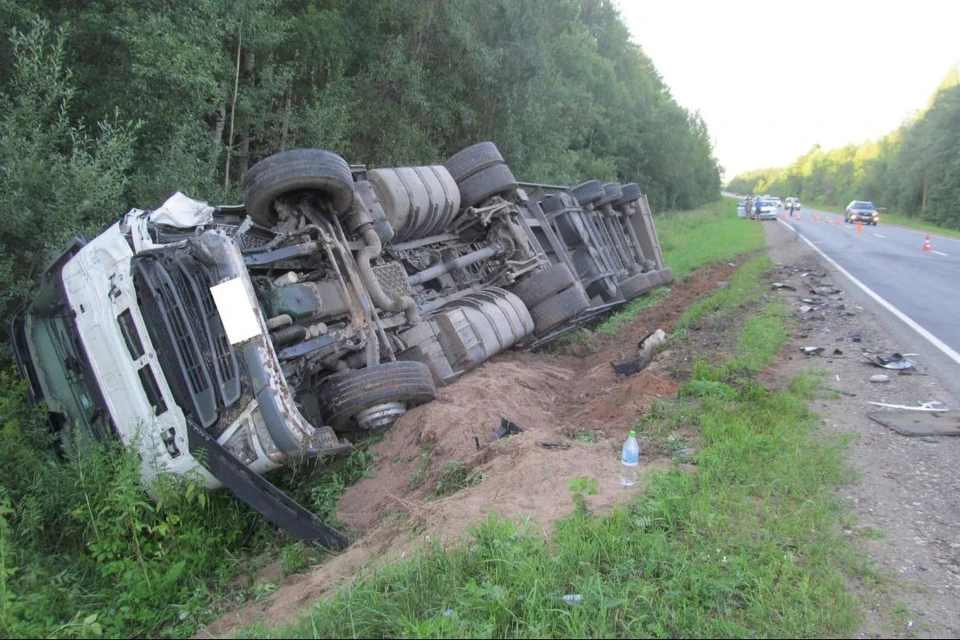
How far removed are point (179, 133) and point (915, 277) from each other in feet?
43.0

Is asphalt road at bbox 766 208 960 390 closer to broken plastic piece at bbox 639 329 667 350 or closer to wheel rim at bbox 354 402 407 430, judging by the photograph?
broken plastic piece at bbox 639 329 667 350

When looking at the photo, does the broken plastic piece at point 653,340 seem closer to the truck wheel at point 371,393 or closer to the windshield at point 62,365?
the truck wheel at point 371,393

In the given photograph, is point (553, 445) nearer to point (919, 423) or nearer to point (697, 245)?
point (919, 423)

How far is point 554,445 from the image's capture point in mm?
4398

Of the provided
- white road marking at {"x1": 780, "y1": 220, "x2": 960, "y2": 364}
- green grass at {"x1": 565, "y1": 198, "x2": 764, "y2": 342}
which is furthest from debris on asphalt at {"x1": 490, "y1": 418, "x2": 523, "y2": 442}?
white road marking at {"x1": 780, "y1": 220, "x2": 960, "y2": 364}

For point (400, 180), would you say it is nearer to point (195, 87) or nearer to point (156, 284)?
point (156, 284)

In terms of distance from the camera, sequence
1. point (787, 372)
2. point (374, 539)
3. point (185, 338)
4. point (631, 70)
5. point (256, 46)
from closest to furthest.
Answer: point (374, 539)
point (185, 338)
point (787, 372)
point (256, 46)
point (631, 70)

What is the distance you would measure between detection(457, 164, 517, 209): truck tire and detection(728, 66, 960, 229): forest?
39.7m

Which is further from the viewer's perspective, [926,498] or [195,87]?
[195,87]

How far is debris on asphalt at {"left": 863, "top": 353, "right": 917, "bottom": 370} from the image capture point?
645 cm

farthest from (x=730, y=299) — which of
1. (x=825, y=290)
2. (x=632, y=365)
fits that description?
(x=632, y=365)

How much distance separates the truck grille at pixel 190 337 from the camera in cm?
389

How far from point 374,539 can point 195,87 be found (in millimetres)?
6984

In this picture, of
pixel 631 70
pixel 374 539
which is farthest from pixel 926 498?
pixel 631 70
